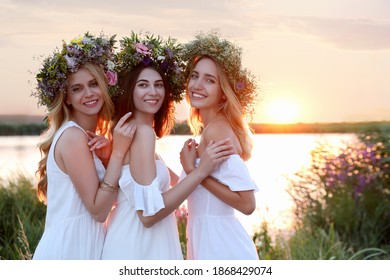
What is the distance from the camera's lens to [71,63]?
437 cm

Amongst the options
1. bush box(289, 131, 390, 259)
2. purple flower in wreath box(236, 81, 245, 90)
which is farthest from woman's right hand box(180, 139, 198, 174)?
bush box(289, 131, 390, 259)

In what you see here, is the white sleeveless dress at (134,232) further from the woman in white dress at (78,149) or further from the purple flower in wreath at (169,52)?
the purple flower in wreath at (169,52)

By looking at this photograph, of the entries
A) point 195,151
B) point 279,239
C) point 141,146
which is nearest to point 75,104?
point 141,146

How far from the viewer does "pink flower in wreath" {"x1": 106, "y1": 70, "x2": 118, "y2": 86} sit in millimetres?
4434

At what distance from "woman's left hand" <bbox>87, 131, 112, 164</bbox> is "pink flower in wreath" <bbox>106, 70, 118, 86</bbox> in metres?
0.37

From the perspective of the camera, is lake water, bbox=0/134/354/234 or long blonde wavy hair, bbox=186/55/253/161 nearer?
long blonde wavy hair, bbox=186/55/253/161

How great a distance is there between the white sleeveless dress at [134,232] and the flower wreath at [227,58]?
2.59 feet

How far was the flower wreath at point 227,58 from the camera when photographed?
14.7 feet

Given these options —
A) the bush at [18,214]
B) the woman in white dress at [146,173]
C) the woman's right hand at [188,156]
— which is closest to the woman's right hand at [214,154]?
the woman in white dress at [146,173]

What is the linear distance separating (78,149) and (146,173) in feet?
1.52

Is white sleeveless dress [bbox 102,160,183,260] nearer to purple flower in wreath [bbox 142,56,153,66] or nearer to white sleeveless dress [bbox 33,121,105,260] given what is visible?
white sleeveless dress [bbox 33,121,105,260]

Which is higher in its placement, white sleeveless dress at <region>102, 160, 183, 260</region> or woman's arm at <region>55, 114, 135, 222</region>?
woman's arm at <region>55, 114, 135, 222</region>

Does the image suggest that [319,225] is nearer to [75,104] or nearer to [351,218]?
[351,218]
